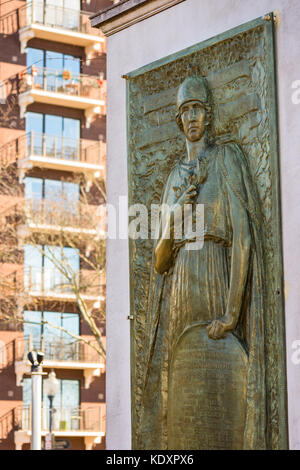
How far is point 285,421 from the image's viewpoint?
25.1ft

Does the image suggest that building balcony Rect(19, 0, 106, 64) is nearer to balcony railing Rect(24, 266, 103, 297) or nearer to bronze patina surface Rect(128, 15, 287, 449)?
balcony railing Rect(24, 266, 103, 297)

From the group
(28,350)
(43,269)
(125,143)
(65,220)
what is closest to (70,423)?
(28,350)

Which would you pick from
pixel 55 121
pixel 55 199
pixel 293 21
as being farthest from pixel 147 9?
pixel 55 121

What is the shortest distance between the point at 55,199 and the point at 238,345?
90.9 ft

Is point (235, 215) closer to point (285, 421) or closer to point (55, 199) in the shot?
point (285, 421)

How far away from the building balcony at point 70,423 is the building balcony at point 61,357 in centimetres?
96

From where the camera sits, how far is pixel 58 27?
1575 inches

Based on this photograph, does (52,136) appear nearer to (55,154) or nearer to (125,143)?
(55,154)

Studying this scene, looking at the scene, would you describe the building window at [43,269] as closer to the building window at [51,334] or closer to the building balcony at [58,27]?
the building window at [51,334]

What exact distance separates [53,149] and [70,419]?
30.5 ft

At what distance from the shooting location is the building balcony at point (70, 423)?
36906 millimetres

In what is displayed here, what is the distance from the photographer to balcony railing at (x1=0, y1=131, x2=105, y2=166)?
3819cm

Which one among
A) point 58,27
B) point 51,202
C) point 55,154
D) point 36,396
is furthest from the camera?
point 58,27

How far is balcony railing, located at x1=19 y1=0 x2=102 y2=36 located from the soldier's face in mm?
32081
